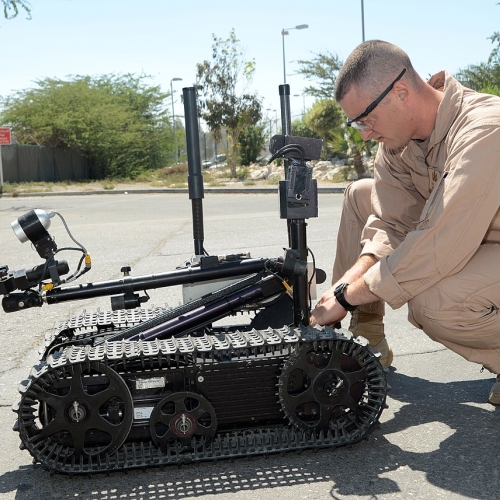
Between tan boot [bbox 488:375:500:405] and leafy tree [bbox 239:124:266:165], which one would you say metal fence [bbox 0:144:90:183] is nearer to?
leafy tree [bbox 239:124:266:165]

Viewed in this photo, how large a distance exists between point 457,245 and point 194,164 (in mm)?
1400

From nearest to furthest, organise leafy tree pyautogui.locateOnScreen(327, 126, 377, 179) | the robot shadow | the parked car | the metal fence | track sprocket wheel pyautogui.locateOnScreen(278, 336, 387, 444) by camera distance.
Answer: the robot shadow → track sprocket wheel pyautogui.locateOnScreen(278, 336, 387, 444) → leafy tree pyautogui.locateOnScreen(327, 126, 377, 179) → the metal fence → the parked car

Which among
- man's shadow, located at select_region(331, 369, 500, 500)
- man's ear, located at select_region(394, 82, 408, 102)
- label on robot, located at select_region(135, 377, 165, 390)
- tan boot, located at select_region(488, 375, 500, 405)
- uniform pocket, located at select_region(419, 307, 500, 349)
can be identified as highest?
man's ear, located at select_region(394, 82, 408, 102)

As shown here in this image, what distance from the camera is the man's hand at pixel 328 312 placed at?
3.22m

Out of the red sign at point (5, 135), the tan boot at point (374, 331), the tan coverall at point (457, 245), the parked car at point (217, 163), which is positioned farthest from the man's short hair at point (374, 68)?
the parked car at point (217, 163)

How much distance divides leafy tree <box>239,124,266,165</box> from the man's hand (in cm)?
3723

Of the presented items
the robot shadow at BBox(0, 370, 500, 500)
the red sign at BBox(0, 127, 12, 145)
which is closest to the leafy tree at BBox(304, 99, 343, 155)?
the red sign at BBox(0, 127, 12, 145)

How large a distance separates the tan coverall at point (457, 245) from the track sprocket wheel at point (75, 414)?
1.16 m

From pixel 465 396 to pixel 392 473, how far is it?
1.00 m

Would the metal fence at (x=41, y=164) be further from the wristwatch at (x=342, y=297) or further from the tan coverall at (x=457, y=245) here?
the tan coverall at (x=457, y=245)

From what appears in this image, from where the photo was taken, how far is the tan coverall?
2947mm

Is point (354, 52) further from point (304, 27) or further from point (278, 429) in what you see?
point (304, 27)

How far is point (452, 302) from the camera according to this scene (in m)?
3.07

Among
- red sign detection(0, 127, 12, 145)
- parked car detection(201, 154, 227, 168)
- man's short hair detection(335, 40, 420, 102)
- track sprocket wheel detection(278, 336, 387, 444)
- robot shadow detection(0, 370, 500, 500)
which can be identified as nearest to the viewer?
robot shadow detection(0, 370, 500, 500)
